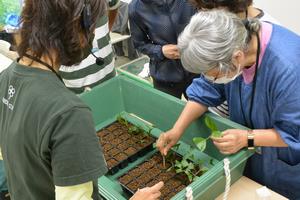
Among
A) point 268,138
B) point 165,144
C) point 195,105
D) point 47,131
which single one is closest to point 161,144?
point 165,144

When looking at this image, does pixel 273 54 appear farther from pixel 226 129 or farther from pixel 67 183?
pixel 67 183

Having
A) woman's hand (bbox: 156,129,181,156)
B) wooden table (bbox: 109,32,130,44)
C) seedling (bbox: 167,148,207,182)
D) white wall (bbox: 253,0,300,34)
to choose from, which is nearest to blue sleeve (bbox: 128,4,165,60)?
woman's hand (bbox: 156,129,181,156)

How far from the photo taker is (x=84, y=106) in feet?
2.58

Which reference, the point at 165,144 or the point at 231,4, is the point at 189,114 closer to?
the point at 165,144

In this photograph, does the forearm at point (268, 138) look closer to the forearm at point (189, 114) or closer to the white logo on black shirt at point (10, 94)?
the forearm at point (189, 114)

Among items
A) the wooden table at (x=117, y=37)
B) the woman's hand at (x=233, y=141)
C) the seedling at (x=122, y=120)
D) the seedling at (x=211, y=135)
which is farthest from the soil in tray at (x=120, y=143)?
Result: the wooden table at (x=117, y=37)

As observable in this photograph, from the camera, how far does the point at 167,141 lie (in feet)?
4.94

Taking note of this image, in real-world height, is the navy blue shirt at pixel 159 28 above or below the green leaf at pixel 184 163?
above

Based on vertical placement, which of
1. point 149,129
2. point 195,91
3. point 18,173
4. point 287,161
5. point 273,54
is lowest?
point 149,129

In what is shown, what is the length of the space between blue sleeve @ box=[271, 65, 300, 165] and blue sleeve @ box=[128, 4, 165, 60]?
79 cm

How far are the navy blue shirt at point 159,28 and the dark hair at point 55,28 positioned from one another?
0.94 m

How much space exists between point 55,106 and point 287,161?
0.95 meters

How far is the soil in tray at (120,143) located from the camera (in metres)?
1.56

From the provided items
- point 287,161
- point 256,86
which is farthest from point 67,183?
point 287,161
